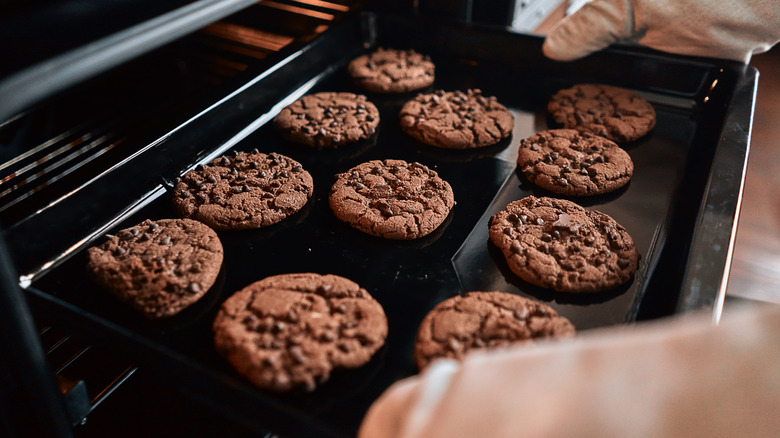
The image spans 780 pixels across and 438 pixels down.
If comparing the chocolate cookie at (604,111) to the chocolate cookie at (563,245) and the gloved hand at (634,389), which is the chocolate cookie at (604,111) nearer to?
the chocolate cookie at (563,245)

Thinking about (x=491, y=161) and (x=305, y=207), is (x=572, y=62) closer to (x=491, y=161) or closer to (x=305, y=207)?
(x=491, y=161)

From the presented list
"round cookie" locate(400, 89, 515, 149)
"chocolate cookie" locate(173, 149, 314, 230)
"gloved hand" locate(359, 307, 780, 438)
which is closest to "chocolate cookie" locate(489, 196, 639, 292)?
"round cookie" locate(400, 89, 515, 149)

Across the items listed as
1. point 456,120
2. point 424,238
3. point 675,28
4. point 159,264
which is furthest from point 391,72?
point 159,264

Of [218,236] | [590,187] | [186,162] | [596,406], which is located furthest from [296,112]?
[596,406]

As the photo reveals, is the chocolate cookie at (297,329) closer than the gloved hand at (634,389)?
No

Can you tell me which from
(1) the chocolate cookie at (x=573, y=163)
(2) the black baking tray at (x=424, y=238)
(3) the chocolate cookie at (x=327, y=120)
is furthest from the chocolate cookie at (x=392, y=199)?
(1) the chocolate cookie at (x=573, y=163)

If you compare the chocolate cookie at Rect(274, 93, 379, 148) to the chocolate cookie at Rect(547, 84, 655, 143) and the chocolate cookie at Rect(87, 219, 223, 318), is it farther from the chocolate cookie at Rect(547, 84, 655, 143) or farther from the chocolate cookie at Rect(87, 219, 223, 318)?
the chocolate cookie at Rect(547, 84, 655, 143)
